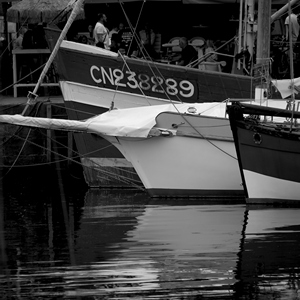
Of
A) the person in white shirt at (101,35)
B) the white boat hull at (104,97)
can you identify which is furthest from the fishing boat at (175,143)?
the person in white shirt at (101,35)

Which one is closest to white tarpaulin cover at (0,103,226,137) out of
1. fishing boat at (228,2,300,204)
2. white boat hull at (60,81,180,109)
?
fishing boat at (228,2,300,204)

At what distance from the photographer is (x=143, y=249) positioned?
1247 cm

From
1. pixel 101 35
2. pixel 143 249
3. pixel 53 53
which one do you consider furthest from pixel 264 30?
pixel 101 35

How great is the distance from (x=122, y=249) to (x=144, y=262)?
1.00 m

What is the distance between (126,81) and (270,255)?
782 centimetres

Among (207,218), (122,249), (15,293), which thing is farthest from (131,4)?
(15,293)

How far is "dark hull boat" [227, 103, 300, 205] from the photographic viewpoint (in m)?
15.2

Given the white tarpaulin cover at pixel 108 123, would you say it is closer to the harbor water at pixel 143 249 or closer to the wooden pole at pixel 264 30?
the wooden pole at pixel 264 30

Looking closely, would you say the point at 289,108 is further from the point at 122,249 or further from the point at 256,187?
the point at 122,249

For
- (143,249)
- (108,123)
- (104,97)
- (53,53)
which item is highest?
(53,53)

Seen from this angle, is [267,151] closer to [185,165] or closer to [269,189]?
[269,189]

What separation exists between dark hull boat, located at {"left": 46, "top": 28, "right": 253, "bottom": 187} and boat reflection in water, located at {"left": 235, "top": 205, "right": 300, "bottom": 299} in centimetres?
390

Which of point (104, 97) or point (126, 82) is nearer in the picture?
point (126, 82)

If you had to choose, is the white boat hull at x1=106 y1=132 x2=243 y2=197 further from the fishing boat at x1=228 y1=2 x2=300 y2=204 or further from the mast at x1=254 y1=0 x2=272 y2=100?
the mast at x1=254 y1=0 x2=272 y2=100
